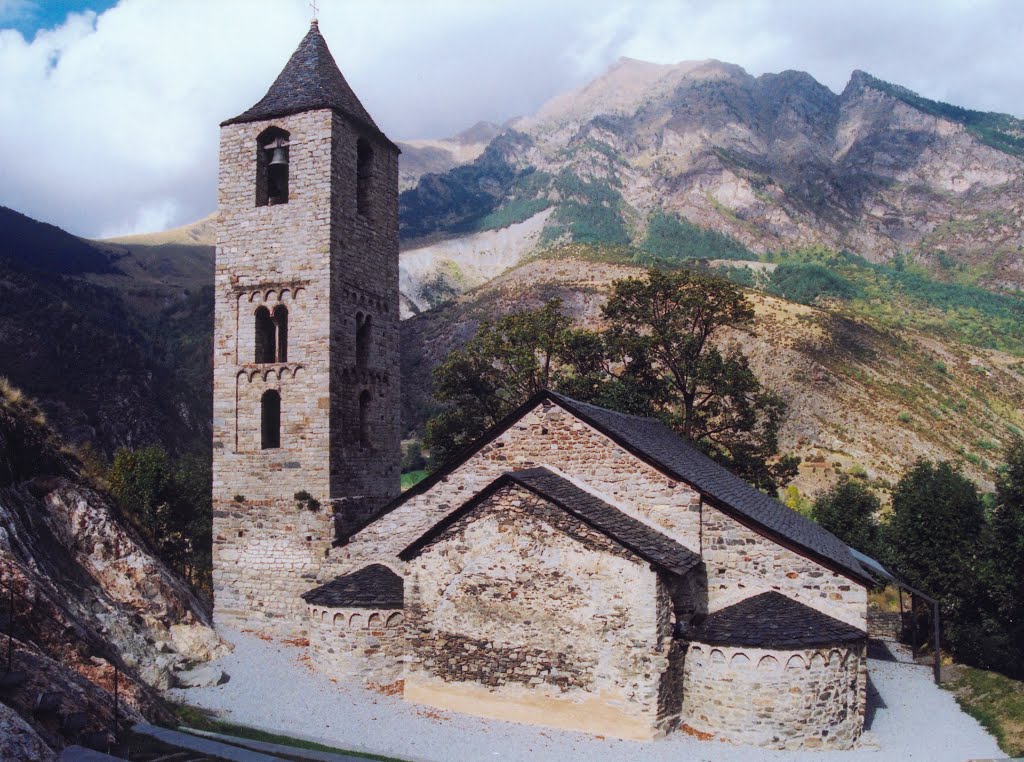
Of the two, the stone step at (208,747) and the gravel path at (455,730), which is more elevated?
the stone step at (208,747)

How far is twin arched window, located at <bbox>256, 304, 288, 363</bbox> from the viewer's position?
1964 cm

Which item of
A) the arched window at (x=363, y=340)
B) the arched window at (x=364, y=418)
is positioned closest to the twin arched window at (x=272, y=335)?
the arched window at (x=363, y=340)

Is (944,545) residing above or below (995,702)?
above

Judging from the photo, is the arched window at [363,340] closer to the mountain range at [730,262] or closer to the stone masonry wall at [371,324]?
the stone masonry wall at [371,324]

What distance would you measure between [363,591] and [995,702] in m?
12.6

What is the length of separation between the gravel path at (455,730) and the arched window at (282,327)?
7130 millimetres

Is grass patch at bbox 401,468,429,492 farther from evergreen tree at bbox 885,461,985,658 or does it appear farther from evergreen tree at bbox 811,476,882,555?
→ evergreen tree at bbox 885,461,985,658

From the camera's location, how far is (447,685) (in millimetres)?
13727

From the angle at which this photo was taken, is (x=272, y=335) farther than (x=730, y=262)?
No

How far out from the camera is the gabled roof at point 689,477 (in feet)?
45.8

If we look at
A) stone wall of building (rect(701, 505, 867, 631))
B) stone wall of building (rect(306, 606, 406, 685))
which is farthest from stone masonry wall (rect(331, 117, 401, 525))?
stone wall of building (rect(701, 505, 867, 631))

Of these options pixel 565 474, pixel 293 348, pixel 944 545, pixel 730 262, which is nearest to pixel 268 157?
pixel 293 348

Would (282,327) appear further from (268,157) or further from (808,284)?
(808,284)

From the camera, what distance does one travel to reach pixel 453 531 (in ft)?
45.1
